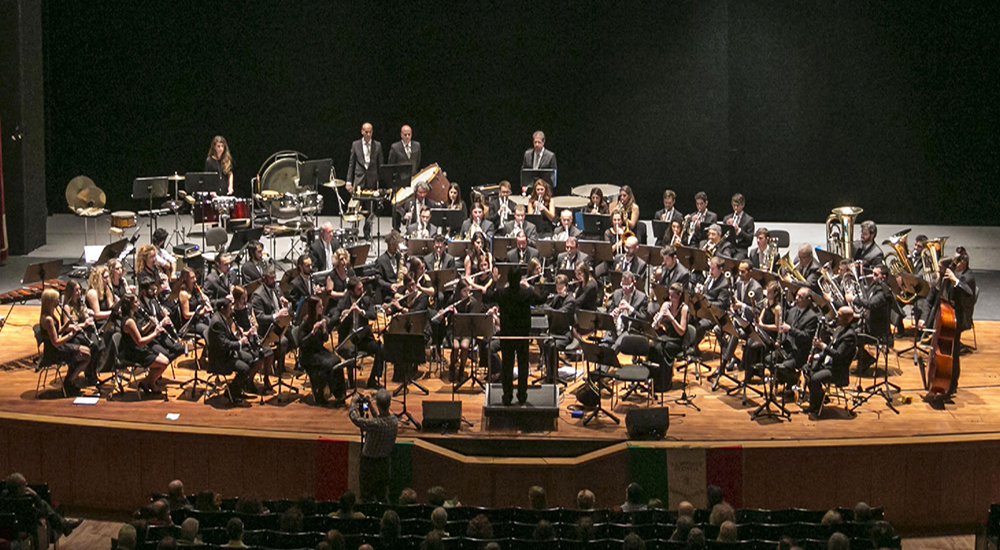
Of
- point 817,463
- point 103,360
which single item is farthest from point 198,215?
point 817,463

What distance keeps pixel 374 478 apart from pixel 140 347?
136 inches

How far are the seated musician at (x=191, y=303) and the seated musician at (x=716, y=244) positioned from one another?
6.13 m

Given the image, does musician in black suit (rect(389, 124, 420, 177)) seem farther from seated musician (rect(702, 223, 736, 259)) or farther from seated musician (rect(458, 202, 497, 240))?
seated musician (rect(702, 223, 736, 259))

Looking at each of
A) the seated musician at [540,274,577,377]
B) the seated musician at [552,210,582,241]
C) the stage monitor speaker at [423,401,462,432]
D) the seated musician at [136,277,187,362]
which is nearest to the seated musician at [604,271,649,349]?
the seated musician at [540,274,577,377]

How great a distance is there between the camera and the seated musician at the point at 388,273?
45.9ft

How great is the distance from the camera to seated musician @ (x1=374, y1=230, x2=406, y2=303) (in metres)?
14.0

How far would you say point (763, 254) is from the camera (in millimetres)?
14703

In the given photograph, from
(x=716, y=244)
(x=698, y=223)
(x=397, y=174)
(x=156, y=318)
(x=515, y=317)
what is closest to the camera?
(x=515, y=317)

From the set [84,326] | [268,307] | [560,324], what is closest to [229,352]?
[268,307]

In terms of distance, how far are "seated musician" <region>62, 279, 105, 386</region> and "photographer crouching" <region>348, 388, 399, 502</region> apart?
11.9ft

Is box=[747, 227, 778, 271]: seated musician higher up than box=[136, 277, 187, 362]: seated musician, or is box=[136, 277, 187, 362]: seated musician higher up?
box=[747, 227, 778, 271]: seated musician

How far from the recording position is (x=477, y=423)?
12.0 meters

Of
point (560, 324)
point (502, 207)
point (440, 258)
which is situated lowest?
point (560, 324)

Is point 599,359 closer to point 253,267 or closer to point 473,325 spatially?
point 473,325
